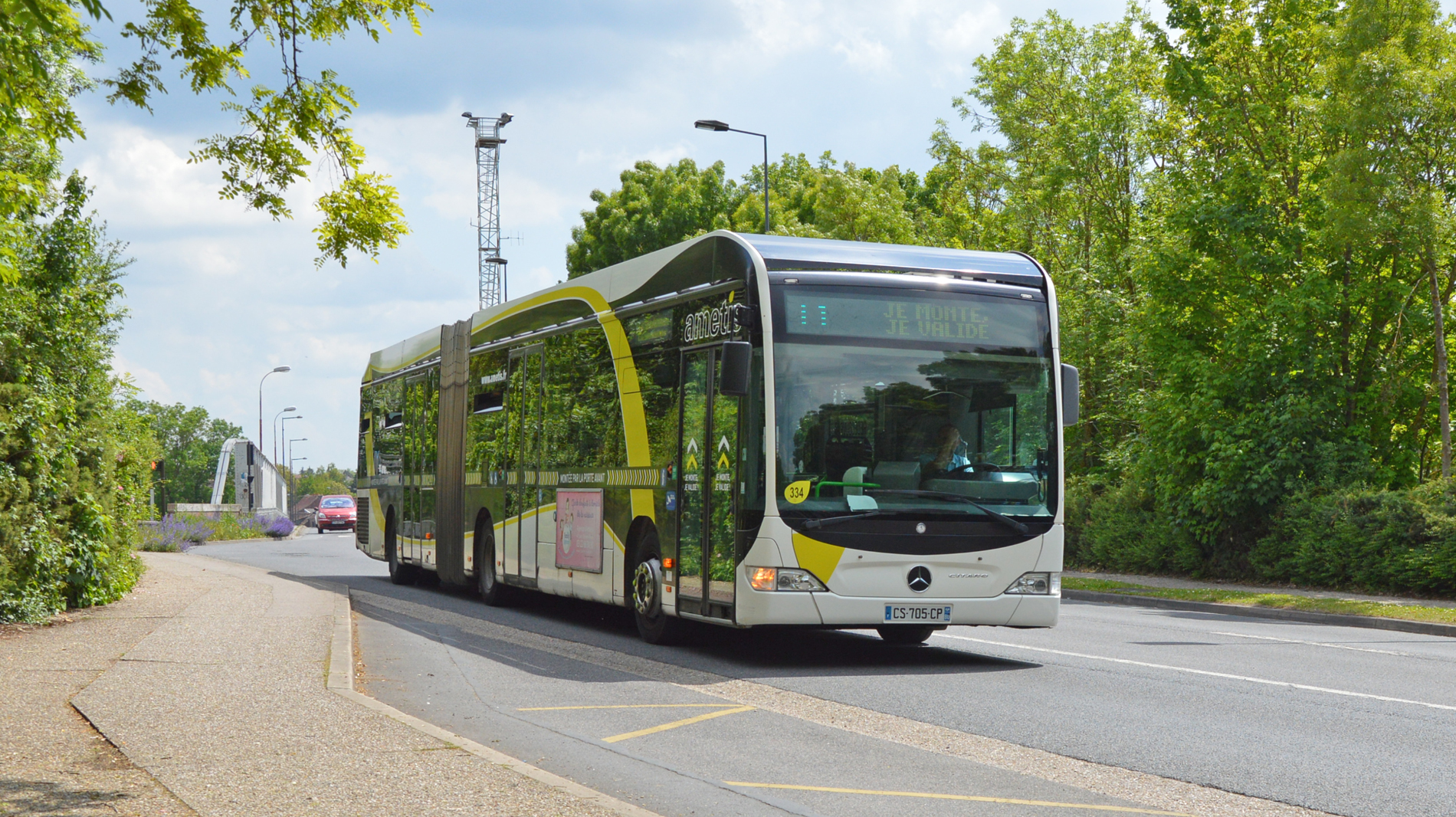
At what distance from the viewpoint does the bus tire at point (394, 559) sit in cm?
2311

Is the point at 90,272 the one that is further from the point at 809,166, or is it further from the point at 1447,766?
the point at 809,166

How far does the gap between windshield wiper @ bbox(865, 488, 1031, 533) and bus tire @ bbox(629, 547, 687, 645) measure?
2.54 metres

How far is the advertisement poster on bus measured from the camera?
1441 centimetres

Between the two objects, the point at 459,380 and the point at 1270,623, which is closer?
the point at 1270,623

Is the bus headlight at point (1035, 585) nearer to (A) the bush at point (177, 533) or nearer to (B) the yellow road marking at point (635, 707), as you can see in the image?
(B) the yellow road marking at point (635, 707)

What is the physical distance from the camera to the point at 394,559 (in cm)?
2316

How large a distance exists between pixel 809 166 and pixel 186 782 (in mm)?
52655

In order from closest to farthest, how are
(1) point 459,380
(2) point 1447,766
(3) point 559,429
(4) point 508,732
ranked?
(2) point 1447,766
(4) point 508,732
(3) point 559,429
(1) point 459,380

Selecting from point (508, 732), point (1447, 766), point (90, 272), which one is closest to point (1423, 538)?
point (1447, 766)

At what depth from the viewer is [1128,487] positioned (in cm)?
2862

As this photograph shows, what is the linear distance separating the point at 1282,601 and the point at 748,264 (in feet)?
39.4

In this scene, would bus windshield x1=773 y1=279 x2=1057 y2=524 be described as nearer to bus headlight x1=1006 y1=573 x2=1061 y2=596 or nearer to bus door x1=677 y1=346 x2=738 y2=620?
bus headlight x1=1006 y1=573 x2=1061 y2=596

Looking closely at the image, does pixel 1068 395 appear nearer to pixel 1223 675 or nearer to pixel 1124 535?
pixel 1223 675

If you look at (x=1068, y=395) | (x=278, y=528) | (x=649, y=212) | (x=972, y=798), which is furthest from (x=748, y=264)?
(x=278, y=528)
